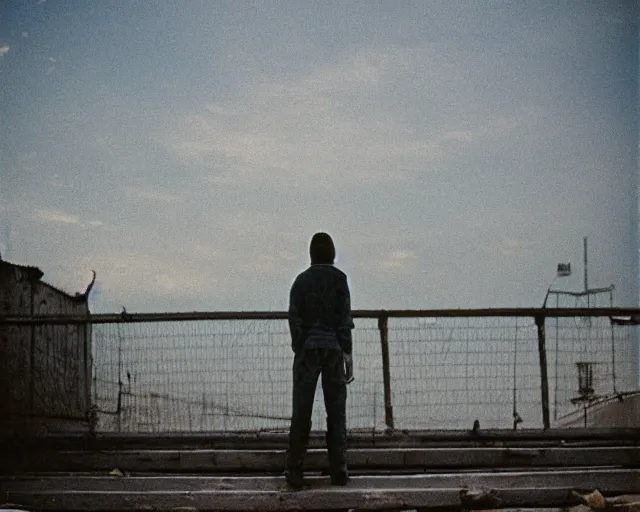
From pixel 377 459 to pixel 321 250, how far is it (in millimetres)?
2264

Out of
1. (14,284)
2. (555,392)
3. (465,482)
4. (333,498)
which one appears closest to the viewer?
(333,498)

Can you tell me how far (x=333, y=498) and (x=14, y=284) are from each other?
15.0 ft

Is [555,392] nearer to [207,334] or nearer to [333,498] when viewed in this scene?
[333,498]

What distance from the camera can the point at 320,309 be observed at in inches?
233

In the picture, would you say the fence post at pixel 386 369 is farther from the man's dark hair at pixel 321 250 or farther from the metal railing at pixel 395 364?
the man's dark hair at pixel 321 250

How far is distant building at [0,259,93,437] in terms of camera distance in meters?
7.45

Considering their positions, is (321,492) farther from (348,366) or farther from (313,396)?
(348,366)

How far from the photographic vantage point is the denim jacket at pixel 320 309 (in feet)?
19.4

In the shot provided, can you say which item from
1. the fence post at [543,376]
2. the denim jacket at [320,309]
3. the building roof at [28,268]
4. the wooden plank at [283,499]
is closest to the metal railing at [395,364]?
the fence post at [543,376]

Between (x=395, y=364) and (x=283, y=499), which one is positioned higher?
(x=395, y=364)

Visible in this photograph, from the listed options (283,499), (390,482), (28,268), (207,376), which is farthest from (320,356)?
(28,268)

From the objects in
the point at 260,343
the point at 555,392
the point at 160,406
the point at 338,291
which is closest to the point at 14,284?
the point at 160,406

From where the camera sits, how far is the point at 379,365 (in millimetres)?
7160

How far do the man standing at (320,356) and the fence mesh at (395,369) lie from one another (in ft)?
3.64
